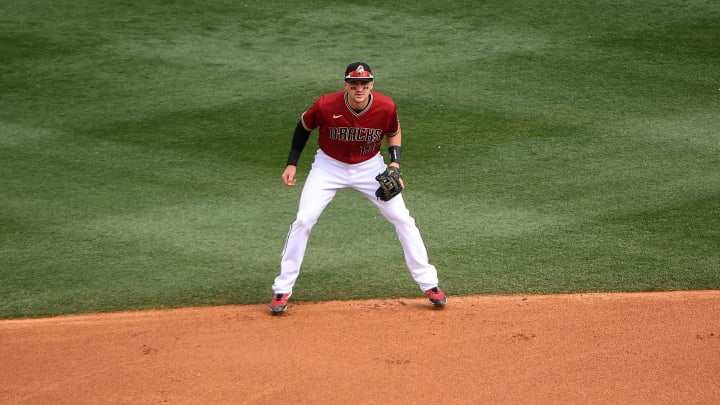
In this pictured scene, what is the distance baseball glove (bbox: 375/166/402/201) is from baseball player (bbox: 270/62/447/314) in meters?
0.04

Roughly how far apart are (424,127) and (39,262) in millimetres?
4689

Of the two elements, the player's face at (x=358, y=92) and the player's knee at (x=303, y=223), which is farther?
the player's knee at (x=303, y=223)

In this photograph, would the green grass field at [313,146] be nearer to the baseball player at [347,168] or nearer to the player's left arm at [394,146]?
the baseball player at [347,168]

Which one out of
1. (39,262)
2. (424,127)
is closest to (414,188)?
(424,127)

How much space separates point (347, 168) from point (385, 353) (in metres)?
1.40

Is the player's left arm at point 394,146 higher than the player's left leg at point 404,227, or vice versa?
the player's left arm at point 394,146

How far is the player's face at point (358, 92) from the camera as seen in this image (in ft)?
20.7

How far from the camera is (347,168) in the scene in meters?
6.60

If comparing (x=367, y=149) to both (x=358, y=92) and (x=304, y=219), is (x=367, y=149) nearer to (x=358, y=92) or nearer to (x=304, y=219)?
(x=358, y=92)

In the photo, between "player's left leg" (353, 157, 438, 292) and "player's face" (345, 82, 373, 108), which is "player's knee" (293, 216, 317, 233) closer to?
"player's left leg" (353, 157, 438, 292)

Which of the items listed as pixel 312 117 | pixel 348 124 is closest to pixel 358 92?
pixel 348 124

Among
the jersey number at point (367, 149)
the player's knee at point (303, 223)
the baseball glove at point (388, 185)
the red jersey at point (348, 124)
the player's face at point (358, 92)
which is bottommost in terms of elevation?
the player's knee at point (303, 223)

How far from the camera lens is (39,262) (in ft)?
25.0

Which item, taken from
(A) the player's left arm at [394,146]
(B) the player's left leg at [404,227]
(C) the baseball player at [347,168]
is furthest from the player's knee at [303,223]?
(A) the player's left arm at [394,146]
